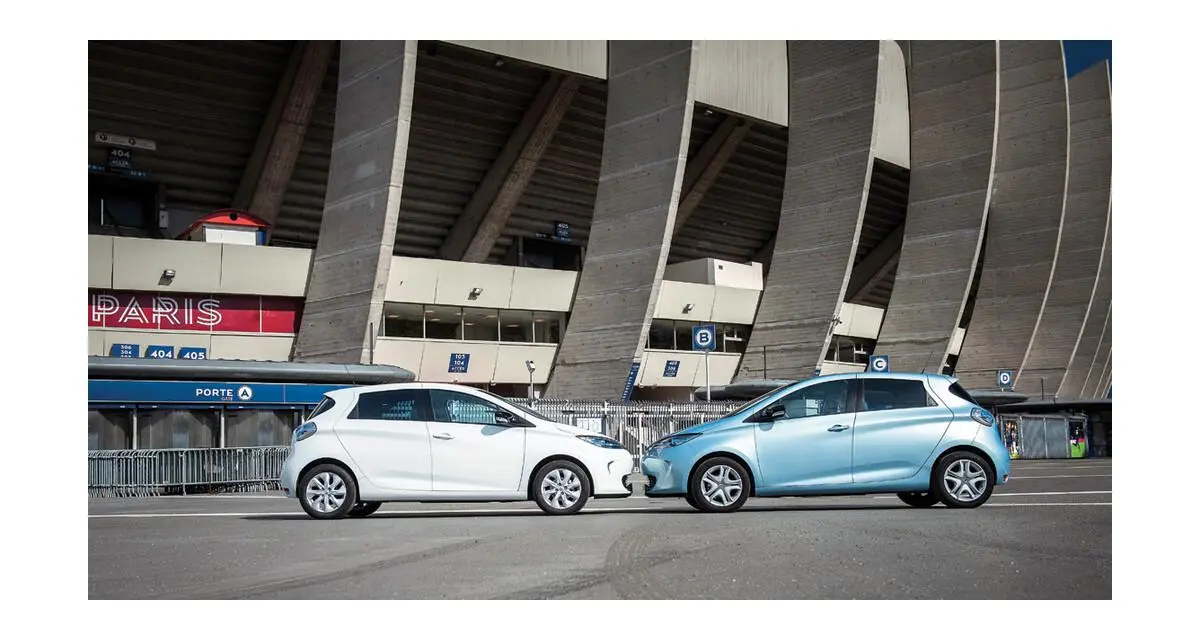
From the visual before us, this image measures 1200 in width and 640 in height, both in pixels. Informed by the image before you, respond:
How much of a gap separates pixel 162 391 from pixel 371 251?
29.1 feet

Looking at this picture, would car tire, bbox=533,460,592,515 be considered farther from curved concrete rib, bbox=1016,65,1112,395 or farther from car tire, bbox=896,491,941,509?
curved concrete rib, bbox=1016,65,1112,395

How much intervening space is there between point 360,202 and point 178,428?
382 inches

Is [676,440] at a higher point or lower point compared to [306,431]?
lower

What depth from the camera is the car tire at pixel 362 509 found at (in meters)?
12.5

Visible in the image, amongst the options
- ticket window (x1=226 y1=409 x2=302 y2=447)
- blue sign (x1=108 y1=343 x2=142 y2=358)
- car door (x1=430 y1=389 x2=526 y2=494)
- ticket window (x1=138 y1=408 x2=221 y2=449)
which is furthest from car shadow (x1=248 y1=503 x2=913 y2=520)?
blue sign (x1=108 y1=343 x2=142 y2=358)

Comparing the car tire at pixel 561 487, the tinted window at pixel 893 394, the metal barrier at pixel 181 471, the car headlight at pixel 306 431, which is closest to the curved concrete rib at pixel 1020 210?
the metal barrier at pixel 181 471

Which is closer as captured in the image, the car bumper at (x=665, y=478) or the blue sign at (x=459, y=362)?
the car bumper at (x=665, y=478)

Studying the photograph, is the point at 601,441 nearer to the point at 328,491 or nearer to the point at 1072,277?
the point at 328,491

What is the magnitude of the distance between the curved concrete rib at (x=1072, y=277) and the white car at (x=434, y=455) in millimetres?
41804

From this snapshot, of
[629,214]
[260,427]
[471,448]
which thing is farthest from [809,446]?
[629,214]

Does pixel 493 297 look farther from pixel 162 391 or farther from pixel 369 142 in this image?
pixel 162 391

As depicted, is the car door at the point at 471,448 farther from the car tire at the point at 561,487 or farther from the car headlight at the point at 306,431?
the car headlight at the point at 306,431

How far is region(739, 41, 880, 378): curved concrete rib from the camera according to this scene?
115 ft

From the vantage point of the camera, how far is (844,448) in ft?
37.7
